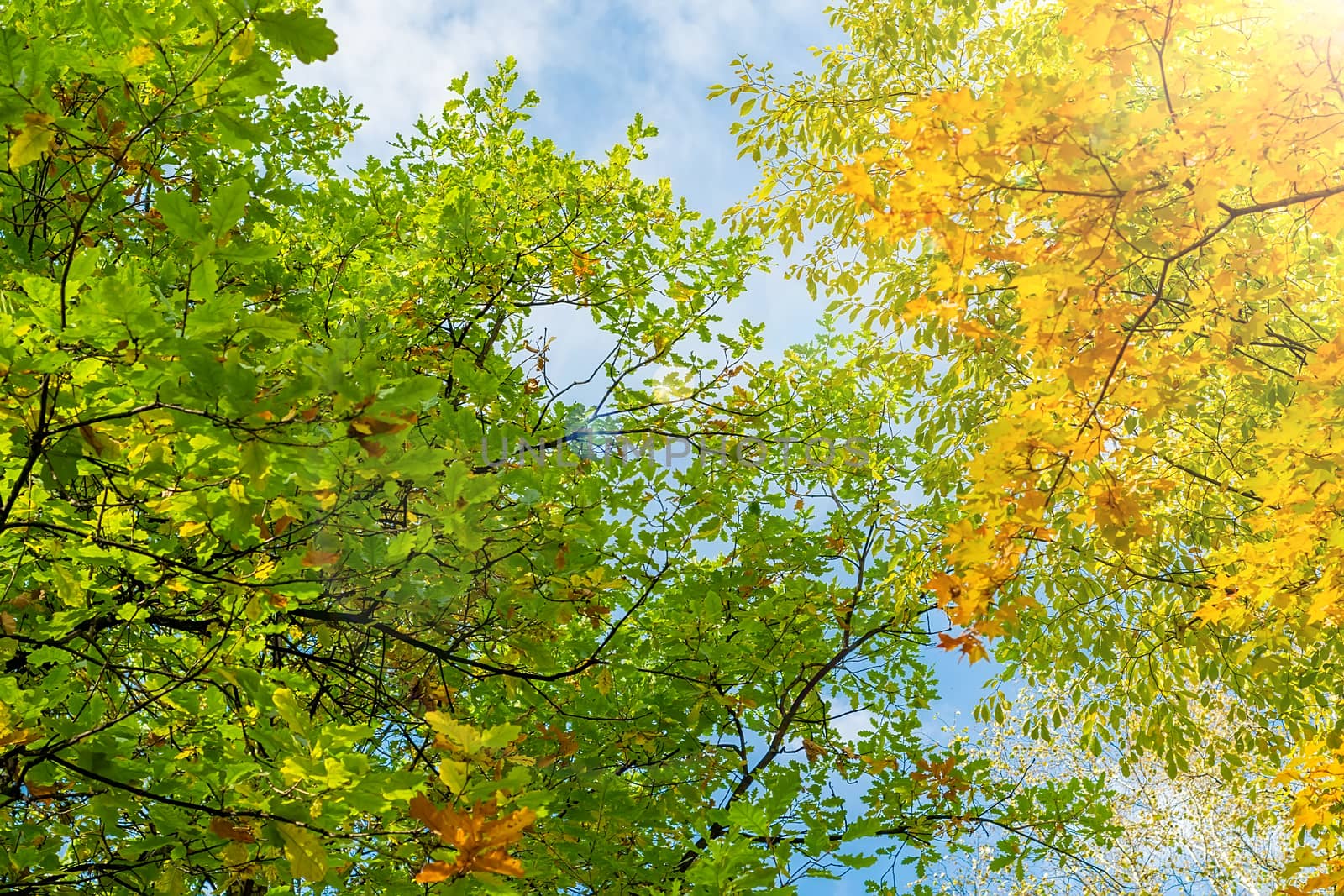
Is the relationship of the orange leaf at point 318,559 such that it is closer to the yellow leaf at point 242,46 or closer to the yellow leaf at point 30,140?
the yellow leaf at point 30,140

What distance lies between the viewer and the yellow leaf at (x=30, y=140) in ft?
6.70

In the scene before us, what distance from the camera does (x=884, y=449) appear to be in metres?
6.37

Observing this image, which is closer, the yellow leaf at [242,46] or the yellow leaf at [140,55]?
the yellow leaf at [242,46]

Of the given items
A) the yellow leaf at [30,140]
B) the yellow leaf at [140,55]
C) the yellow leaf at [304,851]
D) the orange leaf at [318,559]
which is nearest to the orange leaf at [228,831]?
the yellow leaf at [304,851]

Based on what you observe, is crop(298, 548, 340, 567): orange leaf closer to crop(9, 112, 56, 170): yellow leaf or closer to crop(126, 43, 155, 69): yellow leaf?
crop(9, 112, 56, 170): yellow leaf

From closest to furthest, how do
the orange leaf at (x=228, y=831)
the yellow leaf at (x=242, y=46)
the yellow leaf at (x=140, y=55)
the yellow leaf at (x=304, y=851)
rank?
the yellow leaf at (x=242, y=46) → the yellow leaf at (x=304, y=851) → the orange leaf at (x=228, y=831) → the yellow leaf at (x=140, y=55)

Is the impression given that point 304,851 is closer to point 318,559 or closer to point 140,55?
point 318,559

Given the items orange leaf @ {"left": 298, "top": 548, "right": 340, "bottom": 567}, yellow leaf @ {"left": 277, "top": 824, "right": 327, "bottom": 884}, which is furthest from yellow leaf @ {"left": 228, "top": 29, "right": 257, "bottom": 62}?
yellow leaf @ {"left": 277, "top": 824, "right": 327, "bottom": 884}

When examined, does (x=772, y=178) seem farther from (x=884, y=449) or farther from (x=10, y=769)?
(x=10, y=769)

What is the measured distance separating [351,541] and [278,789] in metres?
0.82

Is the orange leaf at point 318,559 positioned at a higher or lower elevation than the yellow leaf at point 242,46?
lower

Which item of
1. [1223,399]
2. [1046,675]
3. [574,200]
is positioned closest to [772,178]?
[574,200]

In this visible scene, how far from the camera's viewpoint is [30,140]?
2051 millimetres

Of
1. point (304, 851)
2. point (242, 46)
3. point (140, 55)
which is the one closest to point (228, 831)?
point (304, 851)
